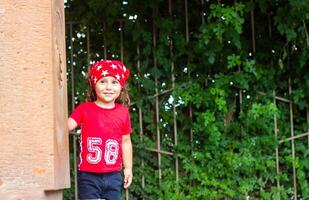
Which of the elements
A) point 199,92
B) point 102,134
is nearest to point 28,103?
point 102,134

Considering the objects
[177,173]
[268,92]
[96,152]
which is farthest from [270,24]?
[96,152]

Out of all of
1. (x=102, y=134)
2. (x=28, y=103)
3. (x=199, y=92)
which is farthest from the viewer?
(x=199, y=92)

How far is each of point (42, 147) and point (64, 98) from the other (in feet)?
1.08

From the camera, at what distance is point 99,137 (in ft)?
12.9

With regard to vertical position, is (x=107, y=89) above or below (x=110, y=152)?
above

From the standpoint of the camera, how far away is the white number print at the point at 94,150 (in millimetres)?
3936

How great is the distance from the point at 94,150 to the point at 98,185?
220 mm

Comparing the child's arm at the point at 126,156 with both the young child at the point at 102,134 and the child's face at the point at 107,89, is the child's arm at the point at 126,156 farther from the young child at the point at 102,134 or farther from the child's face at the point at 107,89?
the child's face at the point at 107,89

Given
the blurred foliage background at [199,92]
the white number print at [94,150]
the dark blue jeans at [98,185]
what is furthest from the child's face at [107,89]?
the blurred foliage background at [199,92]

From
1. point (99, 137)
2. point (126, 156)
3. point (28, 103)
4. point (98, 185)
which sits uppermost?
point (28, 103)

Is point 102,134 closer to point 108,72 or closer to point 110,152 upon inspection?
point 110,152

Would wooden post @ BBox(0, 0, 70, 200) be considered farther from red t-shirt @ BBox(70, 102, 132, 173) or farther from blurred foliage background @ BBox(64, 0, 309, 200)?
blurred foliage background @ BBox(64, 0, 309, 200)

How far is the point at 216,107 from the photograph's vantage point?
5.70 metres

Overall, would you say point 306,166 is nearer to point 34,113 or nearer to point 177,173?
point 177,173
